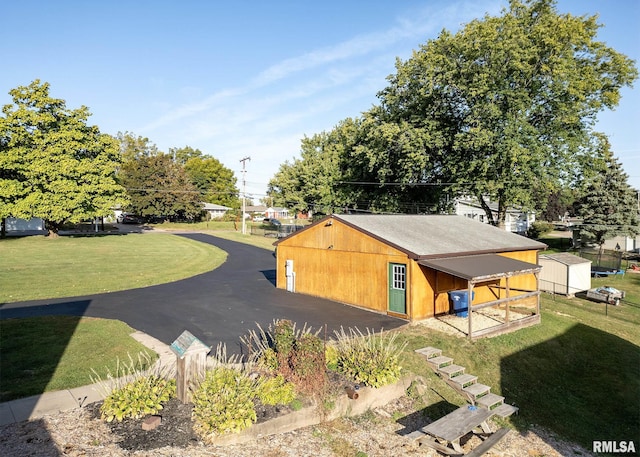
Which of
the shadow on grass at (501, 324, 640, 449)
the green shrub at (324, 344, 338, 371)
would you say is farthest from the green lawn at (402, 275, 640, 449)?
the green shrub at (324, 344, 338, 371)

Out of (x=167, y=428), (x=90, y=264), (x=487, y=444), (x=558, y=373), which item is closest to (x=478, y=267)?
(x=558, y=373)

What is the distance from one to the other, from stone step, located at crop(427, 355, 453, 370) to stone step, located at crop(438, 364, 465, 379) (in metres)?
0.15

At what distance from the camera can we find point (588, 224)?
40.8 m

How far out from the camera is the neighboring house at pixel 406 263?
15.4m

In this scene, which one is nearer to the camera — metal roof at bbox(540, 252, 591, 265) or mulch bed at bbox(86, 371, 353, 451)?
mulch bed at bbox(86, 371, 353, 451)

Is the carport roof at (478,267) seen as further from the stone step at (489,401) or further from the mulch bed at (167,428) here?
the mulch bed at (167,428)

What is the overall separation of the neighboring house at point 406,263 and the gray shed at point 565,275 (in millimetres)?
5003

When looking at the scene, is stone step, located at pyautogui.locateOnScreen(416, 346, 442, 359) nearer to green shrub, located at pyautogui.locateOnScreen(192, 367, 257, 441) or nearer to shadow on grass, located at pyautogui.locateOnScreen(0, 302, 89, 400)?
green shrub, located at pyautogui.locateOnScreen(192, 367, 257, 441)

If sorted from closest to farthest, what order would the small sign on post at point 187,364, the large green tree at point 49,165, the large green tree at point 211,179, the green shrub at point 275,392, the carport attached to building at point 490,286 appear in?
the small sign on post at point 187,364 < the green shrub at point 275,392 < the carport attached to building at point 490,286 < the large green tree at point 49,165 < the large green tree at point 211,179

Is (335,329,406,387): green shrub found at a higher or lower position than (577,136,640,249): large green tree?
lower

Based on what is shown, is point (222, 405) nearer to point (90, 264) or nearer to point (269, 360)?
point (269, 360)

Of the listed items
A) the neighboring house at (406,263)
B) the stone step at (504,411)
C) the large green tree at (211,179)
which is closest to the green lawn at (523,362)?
the stone step at (504,411)

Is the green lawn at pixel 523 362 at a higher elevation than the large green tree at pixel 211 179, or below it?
below

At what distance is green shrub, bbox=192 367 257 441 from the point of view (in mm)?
6812
